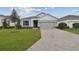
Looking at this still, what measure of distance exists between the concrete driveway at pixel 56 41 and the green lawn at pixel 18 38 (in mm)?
166

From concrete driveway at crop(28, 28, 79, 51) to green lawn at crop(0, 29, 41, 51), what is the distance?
17 cm

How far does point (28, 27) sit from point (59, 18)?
88 centimetres

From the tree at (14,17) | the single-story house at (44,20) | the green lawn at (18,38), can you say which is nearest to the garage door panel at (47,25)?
the single-story house at (44,20)

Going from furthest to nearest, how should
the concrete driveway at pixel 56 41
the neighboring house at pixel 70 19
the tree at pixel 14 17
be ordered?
the neighboring house at pixel 70 19 < the tree at pixel 14 17 < the concrete driveway at pixel 56 41

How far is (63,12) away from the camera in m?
6.08

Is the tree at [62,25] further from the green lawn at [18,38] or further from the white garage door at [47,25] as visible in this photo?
the green lawn at [18,38]

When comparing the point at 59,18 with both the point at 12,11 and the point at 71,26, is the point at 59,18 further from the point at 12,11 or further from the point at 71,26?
the point at 12,11

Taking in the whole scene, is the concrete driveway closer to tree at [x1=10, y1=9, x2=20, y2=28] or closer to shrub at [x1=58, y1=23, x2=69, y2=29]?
shrub at [x1=58, y1=23, x2=69, y2=29]

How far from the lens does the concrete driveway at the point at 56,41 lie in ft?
19.4

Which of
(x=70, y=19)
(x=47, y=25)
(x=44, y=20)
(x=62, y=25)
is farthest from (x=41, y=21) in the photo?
(x=70, y=19)

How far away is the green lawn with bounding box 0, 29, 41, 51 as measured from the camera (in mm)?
5945

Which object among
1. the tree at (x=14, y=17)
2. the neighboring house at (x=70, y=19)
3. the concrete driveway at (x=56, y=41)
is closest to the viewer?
the concrete driveway at (x=56, y=41)

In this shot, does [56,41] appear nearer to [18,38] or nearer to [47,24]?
[47,24]
